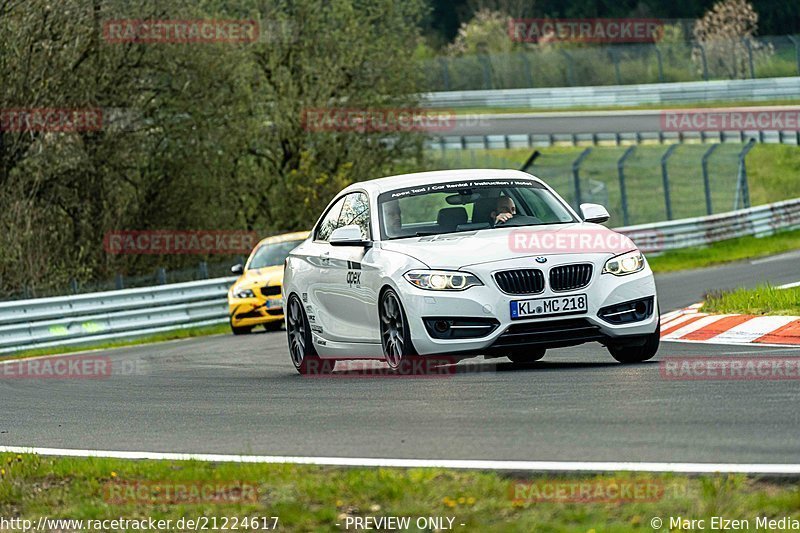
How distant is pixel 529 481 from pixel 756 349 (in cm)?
666

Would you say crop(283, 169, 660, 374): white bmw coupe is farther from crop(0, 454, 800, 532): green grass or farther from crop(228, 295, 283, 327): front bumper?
crop(228, 295, 283, 327): front bumper

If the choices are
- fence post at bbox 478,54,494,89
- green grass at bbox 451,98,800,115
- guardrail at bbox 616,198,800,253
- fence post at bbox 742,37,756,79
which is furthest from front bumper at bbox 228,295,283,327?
fence post at bbox 478,54,494,89

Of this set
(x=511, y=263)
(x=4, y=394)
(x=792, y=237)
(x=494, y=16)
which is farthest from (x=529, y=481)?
(x=494, y=16)

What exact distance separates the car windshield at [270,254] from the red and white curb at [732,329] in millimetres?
9959

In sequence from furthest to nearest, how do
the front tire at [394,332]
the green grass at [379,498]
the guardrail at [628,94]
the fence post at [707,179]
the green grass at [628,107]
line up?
1. the guardrail at [628,94]
2. the green grass at [628,107]
3. the fence post at [707,179]
4. the front tire at [394,332]
5. the green grass at [379,498]

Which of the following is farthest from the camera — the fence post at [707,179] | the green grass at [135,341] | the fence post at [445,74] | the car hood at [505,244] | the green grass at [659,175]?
the fence post at [445,74]

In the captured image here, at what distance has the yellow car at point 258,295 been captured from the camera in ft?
79.2

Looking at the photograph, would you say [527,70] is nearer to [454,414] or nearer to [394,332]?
[394,332]

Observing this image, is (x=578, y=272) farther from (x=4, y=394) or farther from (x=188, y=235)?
(x=188, y=235)

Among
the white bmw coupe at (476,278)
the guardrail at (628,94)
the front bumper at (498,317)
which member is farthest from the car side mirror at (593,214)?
the guardrail at (628,94)

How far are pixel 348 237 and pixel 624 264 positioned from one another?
2.29 metres

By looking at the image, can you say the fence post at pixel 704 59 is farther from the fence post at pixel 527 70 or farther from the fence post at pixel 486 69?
the fence post at pixel 486 69

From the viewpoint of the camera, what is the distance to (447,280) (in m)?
11.3

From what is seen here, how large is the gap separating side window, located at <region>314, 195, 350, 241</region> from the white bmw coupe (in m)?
0.23
